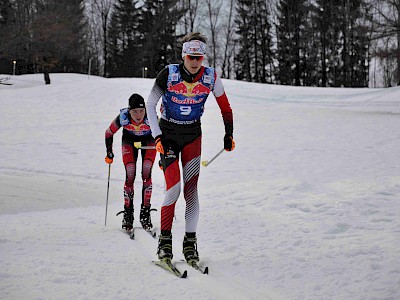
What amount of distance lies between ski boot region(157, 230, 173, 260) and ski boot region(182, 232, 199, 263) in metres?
0.17

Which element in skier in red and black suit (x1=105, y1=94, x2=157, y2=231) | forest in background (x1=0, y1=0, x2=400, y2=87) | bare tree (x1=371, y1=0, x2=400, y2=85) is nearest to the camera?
skier in red and black suit (x1=105, y1=94, x2=157, y2=231)

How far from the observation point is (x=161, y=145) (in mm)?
4750

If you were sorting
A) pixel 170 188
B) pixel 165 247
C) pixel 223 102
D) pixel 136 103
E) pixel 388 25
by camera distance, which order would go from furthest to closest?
pixel 388 25 → pixel 136 103 → pixel 223 102 → pixel 170 188 → pixel 165 247

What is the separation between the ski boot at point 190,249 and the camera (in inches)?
186

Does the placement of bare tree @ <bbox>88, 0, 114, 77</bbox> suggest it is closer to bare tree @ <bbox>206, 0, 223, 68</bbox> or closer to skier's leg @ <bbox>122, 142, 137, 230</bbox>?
bare tree @ <bbox>206, 0, 223, 68</bbox>

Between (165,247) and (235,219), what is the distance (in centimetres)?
217

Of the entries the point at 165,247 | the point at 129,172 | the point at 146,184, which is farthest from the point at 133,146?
the point at 165,247

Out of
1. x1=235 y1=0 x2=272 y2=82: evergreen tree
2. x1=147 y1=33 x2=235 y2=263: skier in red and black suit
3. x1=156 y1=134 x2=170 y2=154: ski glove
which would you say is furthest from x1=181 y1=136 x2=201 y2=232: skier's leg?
x1=235 y1=0 x2=272 y2=82: evergreen tree

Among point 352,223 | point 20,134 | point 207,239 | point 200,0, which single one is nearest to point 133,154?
point 207,239

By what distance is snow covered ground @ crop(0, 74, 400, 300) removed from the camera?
4.02 metres

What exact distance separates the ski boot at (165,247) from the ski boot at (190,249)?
6.5 inches

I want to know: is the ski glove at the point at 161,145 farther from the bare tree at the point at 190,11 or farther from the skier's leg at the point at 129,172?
the bare tree at the point at 190,11

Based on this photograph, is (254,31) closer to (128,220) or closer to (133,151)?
(133,151)

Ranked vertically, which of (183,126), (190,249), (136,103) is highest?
(136,103)
